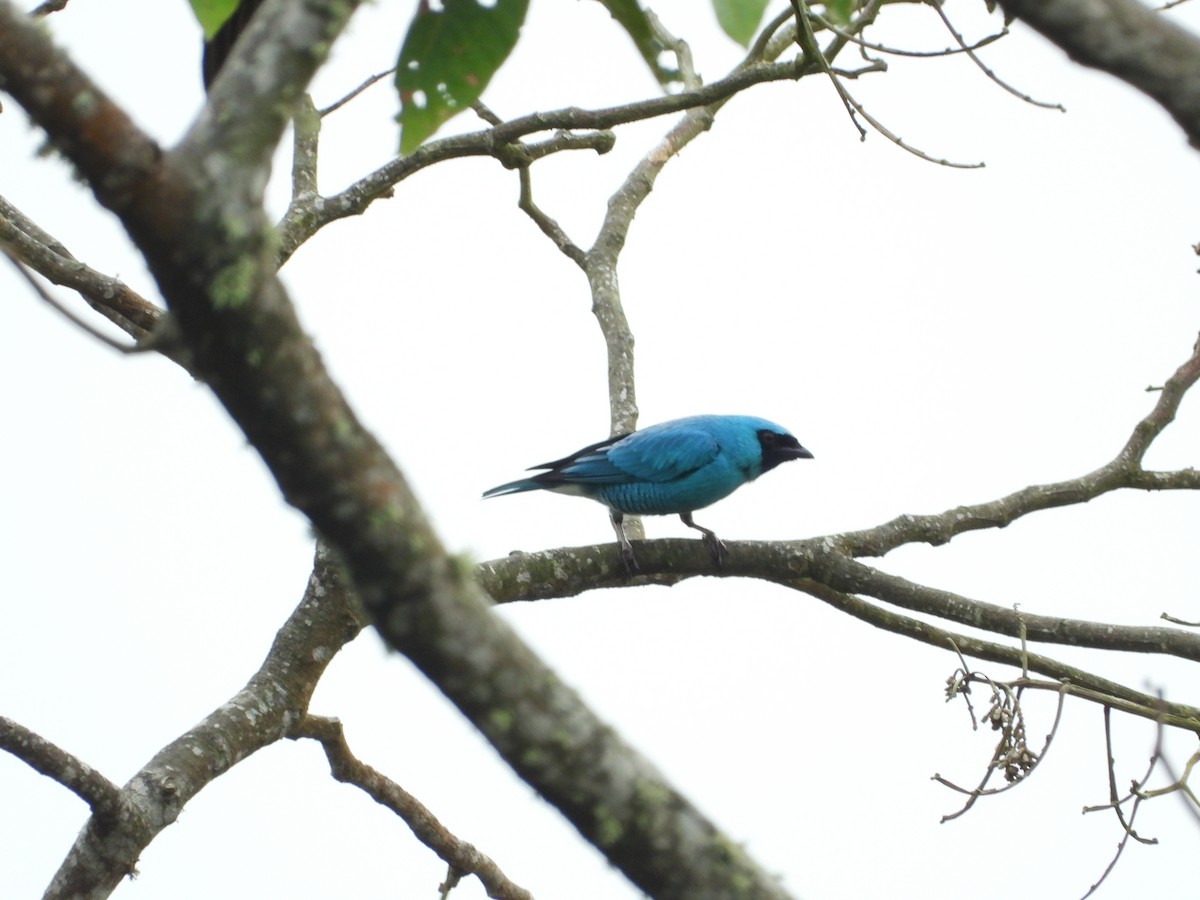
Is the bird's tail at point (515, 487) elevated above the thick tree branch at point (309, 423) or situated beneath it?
elevated above

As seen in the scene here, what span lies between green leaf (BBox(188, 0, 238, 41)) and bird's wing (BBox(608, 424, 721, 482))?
4.33 m

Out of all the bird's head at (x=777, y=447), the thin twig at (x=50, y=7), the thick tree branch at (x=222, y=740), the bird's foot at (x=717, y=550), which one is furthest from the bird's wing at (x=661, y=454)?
the thin twig at (x=50, y=7)

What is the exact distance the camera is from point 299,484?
143cm

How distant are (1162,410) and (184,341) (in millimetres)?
4393

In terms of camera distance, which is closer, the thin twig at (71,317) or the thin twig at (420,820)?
the thin twig at (71,317)

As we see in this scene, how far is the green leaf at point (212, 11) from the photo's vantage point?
1.70 metres

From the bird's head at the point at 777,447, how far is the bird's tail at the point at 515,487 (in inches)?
51.7

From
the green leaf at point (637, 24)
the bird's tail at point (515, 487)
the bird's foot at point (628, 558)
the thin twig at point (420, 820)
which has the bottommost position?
the thin twig at point (420, 820)

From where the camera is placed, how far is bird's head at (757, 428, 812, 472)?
22.0 ft

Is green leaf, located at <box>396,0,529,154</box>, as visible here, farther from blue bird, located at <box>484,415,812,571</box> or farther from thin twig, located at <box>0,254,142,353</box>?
blue bird, located at <box>484,415,812,571</box>

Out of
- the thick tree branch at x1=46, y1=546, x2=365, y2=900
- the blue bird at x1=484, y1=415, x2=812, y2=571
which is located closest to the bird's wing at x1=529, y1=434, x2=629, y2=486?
the blue bird at x1=484, y1=415, x2=812, y2=571

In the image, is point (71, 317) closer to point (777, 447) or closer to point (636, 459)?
point (636, 459)

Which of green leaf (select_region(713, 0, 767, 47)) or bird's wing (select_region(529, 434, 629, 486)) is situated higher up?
bird's wing (select_region(529, 434, 629, 486))

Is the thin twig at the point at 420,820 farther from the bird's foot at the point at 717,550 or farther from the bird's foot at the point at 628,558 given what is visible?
the bird's foot at the point at 717,550
